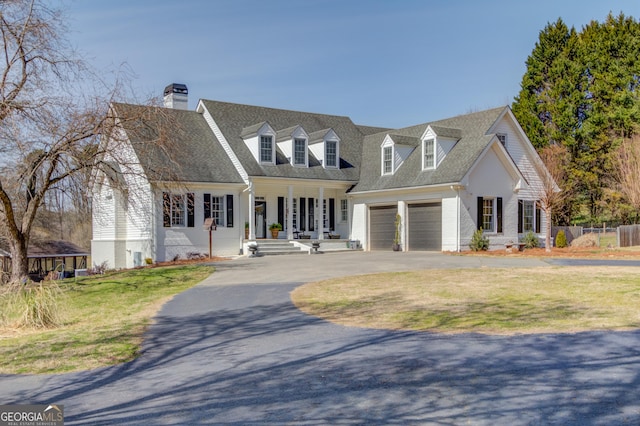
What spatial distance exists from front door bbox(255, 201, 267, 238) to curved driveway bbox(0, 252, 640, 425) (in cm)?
1867

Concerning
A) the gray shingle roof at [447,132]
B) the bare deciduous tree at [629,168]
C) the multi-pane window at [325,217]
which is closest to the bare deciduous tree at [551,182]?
the bare deciduous tree at [629,168]

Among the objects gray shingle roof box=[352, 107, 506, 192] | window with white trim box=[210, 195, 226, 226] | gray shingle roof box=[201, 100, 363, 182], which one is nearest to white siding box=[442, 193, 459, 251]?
gray shingle roof box=[352, 107, 506, 192]

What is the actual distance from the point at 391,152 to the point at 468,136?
12.7ft

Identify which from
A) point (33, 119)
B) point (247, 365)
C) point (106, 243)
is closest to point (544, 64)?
point (106, 243)

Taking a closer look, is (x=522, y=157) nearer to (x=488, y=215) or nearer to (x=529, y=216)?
(x=529, y=216)

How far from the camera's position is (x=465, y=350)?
25.7ft

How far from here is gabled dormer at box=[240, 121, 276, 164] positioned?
27.7 metres

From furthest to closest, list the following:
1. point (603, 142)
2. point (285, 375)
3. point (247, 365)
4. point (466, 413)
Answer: point (603, 142) < point (247, 365) < point (285, 375) < point (466, 413)

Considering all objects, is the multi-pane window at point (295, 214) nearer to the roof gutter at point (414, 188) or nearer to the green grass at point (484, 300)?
the roof gutter at point (414, 188)

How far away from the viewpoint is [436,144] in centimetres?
2658

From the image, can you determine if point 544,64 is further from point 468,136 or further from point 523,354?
point 523,354

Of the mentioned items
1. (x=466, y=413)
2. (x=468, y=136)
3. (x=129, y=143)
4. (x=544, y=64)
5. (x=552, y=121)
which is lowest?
(x=466, y=413)

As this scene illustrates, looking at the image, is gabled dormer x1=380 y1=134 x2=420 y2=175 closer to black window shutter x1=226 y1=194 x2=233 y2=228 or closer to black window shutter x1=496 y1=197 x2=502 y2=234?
black window shutter x1=496 y1=197 x2=502 y2=234
